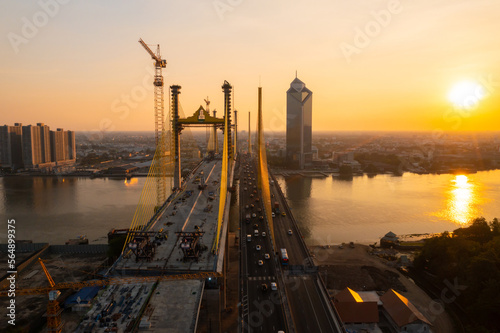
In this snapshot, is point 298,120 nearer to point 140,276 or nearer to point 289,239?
point 289,239

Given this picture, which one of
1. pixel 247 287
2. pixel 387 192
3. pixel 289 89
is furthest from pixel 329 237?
pixel 289 89

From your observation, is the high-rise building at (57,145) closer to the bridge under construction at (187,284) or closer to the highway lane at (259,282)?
the highway lane at (259,282)

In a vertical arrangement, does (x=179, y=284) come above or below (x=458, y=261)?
above

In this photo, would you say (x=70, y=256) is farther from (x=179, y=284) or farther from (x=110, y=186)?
(x=110, y=186)

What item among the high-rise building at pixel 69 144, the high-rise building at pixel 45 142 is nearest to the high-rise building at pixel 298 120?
the high-rise building at pixel 69 144

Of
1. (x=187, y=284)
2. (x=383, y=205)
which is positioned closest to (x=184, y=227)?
(x=187, y=284)

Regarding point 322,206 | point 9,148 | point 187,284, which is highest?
point 9,148
